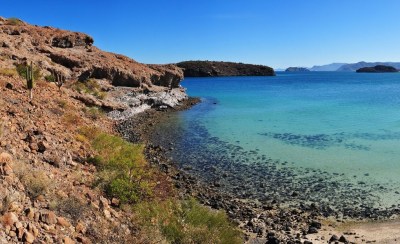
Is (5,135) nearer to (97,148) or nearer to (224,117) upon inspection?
(97,148)

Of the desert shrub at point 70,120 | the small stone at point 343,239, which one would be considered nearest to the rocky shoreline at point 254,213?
the small stone at point 343,239

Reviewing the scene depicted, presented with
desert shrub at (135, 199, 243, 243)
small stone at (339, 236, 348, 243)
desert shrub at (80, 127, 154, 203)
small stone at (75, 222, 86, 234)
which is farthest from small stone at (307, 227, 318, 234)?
small stone at (75, 222, 86, 234)

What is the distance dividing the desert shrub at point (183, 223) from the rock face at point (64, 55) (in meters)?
19.1

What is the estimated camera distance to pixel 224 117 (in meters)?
41.3

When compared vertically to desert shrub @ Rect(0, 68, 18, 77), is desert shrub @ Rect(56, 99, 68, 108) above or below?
below

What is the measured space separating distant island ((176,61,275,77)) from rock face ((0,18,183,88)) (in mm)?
129497

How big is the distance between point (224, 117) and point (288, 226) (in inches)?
1110

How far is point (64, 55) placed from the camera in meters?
35.3

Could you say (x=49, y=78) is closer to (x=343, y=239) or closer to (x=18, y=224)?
(x=18, y=224)

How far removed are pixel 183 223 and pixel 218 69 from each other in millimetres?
178736

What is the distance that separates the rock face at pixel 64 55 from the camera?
29453mm

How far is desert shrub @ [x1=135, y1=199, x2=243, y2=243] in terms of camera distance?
9539 millimetres

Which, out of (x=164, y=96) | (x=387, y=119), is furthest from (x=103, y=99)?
(x=387, y=119)

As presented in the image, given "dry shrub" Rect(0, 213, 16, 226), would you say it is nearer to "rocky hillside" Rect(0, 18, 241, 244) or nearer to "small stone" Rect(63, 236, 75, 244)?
"rocky hillside" Rect(0, 18, 241, 244)
